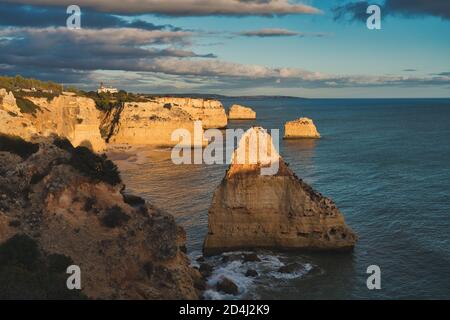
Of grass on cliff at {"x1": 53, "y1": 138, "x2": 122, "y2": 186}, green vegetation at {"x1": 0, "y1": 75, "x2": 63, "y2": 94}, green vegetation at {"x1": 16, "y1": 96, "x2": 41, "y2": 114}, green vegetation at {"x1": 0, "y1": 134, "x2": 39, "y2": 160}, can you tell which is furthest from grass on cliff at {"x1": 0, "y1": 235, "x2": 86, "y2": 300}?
green vegetation at {"x1": 0, "y1": 75, "x2": 63, "y2": 94}

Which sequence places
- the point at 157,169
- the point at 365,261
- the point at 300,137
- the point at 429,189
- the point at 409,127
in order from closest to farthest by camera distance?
the point at 365,261 → the point at 429,189 → the point at 157,169 → the point at 300,137 → the point at 409,127

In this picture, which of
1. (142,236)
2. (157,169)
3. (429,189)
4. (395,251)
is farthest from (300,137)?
(142,236)

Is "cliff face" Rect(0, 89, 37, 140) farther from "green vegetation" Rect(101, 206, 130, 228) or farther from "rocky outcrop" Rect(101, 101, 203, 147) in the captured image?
"rocky outcrop" Rect(101, 101, 203, 147)

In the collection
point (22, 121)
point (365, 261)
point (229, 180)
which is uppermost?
point (22, 121)

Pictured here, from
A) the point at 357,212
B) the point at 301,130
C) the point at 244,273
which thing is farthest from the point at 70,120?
the point at 301,130

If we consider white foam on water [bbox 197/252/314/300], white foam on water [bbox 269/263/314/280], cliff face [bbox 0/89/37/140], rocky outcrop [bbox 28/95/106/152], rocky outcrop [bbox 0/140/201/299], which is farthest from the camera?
rocky outcrop [bbox 28/95/106/152]

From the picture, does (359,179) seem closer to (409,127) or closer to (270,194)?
(270,194)
